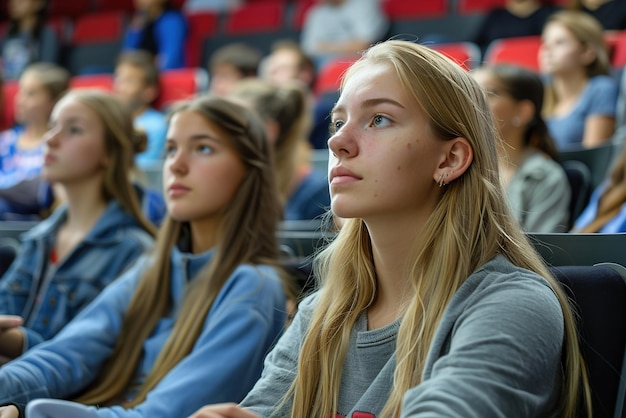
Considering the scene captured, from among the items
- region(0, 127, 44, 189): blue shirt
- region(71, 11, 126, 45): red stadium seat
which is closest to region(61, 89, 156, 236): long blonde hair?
region(0, 127, 44, 189): blue shirt

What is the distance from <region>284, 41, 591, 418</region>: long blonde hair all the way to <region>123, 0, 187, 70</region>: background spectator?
4176 mm

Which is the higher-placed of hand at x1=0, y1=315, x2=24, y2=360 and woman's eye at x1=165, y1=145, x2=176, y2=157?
woman's eye at x1=165, y1=145, x2=176, y2=157

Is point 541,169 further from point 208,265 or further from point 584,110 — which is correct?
point 208,265

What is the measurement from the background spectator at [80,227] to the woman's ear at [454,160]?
1.16 metres

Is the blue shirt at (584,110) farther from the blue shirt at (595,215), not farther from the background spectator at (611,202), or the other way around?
the background spectator at (611,202)

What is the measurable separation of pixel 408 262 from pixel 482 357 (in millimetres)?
281

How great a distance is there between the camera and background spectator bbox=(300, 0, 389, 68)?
15.8 ft

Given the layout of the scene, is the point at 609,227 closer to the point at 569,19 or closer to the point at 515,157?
the point at 515,157

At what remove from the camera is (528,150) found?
267 centimetres

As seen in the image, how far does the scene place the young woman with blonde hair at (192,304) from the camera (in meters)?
1.57

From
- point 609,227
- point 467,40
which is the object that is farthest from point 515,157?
point 467,40

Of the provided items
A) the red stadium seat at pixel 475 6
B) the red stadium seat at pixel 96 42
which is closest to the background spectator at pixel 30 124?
the red stadium seat at pixel 96 42

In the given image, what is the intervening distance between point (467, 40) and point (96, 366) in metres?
3.49

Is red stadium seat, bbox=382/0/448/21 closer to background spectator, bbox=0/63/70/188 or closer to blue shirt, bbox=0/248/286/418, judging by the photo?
background spectator, bbox=0/63/70/188
